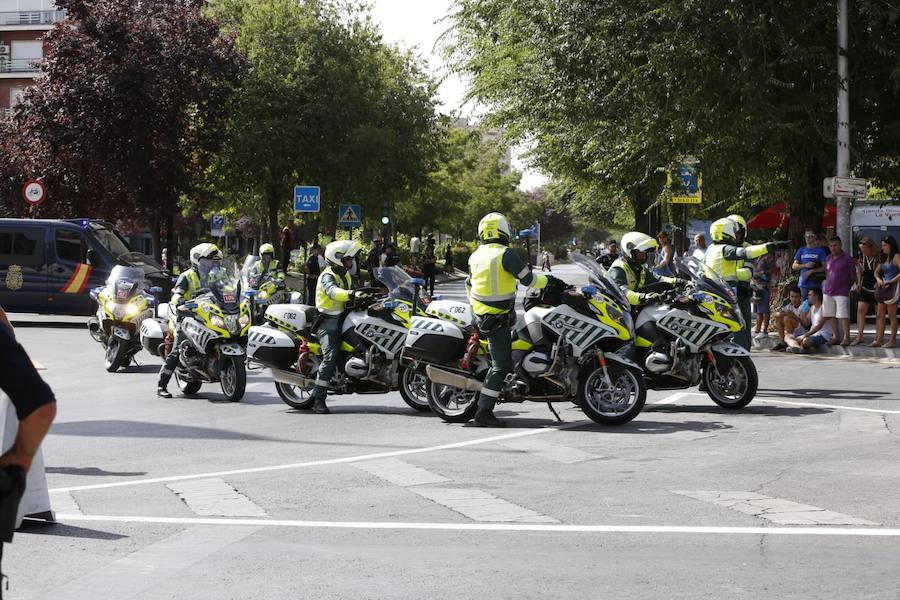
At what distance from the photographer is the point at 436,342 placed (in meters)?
12.7

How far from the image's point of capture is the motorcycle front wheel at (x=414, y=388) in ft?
44.3

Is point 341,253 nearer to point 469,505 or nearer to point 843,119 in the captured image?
point 469,505

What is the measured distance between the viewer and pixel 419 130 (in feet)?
152

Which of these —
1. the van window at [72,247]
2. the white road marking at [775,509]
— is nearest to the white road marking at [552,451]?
the white road marking at [775,509]

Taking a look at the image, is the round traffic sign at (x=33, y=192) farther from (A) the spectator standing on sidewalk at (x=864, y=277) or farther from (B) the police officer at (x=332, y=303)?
(B) the police officer at (x=332, y=303)

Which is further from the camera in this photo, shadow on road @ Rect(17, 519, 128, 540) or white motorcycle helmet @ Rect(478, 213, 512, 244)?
white motorcycle helmet @ Rect(478, 213, 512, 244)

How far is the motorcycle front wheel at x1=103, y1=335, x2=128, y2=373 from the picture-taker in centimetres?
1845

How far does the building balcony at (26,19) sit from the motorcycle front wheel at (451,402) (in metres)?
68.7

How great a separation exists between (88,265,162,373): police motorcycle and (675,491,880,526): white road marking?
1118cm

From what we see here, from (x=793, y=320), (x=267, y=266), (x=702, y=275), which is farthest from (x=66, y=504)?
(x=267, y=266)

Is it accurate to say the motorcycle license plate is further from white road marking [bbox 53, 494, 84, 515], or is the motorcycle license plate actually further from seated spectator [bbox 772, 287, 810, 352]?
seated spectator [bbox 772, 287, 810, 352]

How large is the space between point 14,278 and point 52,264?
0.79 m

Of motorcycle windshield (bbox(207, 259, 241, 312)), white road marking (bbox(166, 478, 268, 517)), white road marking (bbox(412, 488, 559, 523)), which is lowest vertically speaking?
white road marking (bbox(166, 478, 268, 517))

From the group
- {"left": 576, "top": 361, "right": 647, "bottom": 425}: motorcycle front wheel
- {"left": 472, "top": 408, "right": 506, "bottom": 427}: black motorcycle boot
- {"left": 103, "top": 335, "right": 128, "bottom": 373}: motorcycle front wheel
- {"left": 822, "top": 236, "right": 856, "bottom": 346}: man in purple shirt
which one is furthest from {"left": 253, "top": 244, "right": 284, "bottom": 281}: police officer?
{"left": 576, "top": 361, "right": 647, "bottom": 425}: motorcycle front wheel
